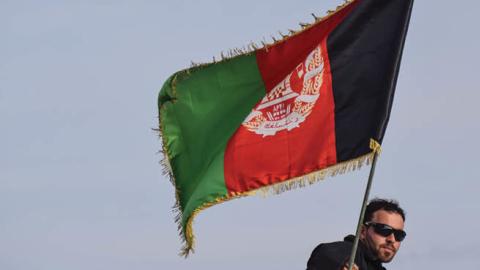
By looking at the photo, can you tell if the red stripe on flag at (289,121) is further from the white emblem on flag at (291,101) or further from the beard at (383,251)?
the beard at (383,251)

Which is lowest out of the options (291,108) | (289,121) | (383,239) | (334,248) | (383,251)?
(334,248)

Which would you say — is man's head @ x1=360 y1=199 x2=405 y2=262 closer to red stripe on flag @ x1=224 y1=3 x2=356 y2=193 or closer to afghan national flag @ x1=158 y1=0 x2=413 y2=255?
afghan national flag @ x1=158 y1=0 x2=413 y2=255

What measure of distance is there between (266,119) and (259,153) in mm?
413

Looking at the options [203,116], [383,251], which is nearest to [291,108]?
[203,116]

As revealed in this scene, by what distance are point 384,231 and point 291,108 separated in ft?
6.12

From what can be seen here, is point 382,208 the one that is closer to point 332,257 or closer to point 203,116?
point 332,257

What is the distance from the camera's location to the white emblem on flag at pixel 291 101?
514 inches

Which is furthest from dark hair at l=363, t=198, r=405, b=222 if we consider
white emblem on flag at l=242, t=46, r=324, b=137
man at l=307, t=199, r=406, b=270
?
white emblem on flag at l=242, t=46, r=324, b=137

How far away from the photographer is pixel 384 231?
39.5ft

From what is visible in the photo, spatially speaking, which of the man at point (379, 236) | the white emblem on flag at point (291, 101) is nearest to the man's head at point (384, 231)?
the man at point (379, 236)

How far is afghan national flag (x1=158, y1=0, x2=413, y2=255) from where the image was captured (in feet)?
41.9

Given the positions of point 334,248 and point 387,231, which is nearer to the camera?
point 334,248

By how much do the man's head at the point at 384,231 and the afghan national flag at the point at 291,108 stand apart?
24.0 inches

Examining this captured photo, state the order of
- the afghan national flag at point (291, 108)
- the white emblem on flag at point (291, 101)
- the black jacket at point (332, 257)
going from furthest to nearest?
the white emblem on flag at point (291, 101) < the afghan national flag at point (291, 108) < the black jacket at point (332, 257)
